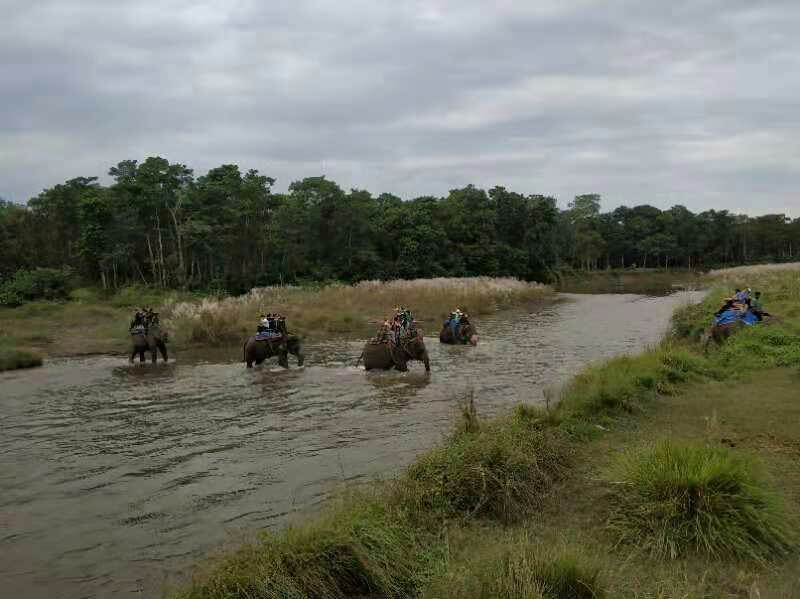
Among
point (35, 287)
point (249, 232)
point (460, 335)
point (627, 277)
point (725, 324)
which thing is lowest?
point (627, 277)

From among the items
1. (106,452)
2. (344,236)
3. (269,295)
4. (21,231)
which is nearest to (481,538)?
(106,452)

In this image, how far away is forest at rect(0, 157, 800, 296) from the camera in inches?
1852

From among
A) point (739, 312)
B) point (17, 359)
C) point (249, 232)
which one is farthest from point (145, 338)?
point (249, 232)

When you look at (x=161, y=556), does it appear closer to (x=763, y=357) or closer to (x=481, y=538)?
(x=481, y=538)

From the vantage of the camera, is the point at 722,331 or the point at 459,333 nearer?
the point at 722,331

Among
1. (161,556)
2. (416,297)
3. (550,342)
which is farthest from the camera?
(416,297)

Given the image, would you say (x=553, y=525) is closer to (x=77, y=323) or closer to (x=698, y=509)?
(x=698, y=509)

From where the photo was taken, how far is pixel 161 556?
Answer: 20.2ft

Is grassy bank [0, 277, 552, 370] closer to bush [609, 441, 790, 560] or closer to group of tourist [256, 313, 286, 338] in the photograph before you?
group of tourist [256, 313, 286, 338]

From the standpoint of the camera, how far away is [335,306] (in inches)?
1262

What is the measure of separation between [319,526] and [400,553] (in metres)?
0.73

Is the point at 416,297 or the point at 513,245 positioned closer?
the point at 416,297

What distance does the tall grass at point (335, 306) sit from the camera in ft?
78.2

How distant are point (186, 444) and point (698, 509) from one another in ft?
24.5
